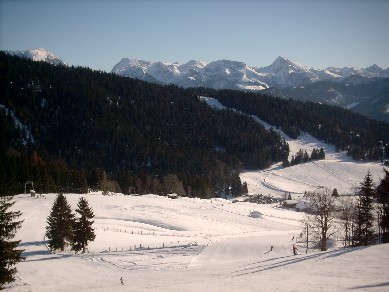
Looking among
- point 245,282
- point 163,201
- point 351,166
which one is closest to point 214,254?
point 245,282

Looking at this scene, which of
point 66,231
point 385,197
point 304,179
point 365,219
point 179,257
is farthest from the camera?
point 304,179

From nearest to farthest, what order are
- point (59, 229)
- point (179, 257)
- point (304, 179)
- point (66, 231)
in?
point (179, 257) → point (59, 229) → point (66, 231) → point (304, 179)

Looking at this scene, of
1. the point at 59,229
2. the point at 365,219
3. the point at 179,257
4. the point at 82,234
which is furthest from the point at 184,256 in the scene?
the point at 365,219

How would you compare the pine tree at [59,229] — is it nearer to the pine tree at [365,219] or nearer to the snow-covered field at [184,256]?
the snow-covered field at [184,256]

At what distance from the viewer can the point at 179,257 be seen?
42969mm

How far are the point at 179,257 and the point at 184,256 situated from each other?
1017 millimetres

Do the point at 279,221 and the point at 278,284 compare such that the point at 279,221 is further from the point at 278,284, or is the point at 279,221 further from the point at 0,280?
the point at 0,280

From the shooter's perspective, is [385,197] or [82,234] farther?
[82,234]

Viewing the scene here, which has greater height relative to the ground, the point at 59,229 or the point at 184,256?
the point at 59,229

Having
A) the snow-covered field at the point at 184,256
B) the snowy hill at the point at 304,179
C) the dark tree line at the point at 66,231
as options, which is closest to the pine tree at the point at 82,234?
the dark tree line at the point at 66,231

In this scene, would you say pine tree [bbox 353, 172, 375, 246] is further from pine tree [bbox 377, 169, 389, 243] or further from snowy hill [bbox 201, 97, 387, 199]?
snowy hill [bbox 201, 97, 387, 199]

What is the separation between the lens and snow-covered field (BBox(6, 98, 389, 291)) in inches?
966

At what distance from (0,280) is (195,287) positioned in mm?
15484

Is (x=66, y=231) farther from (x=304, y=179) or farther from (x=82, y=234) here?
(x=304, y=179)
